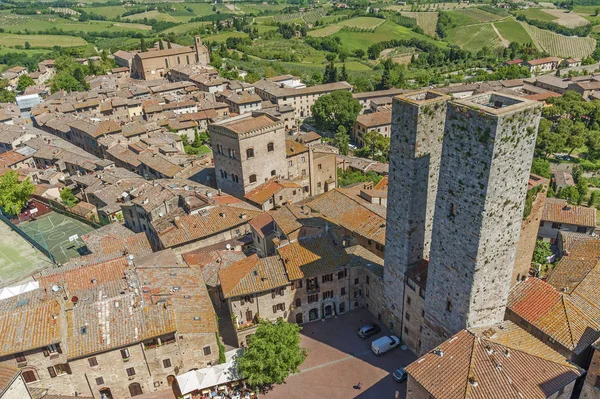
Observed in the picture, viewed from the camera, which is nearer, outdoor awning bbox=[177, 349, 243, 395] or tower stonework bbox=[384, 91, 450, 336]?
tower stonework bbox=[384, 91, 450, 336]

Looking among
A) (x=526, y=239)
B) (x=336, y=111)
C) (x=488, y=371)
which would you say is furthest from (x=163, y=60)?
(x=488, y=371)

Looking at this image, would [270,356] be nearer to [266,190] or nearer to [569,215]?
[266,190]

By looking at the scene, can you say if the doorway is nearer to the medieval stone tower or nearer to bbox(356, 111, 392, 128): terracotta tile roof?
bbox(356, 111, 392, 128): terracotta tile roof

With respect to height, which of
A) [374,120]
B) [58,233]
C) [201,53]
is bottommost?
[58,233]

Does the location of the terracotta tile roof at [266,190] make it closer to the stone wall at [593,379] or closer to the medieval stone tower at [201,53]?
the stone wall at [593,379]

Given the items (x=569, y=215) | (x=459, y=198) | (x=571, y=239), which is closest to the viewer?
(x=459, y=198)

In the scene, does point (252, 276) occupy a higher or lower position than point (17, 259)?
higher

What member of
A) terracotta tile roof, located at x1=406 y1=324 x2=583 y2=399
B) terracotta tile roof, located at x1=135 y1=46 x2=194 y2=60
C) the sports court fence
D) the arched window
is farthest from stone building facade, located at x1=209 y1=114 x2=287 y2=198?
terracotta tile roof, located at x1=135 y1=46 x2=194 y2=60

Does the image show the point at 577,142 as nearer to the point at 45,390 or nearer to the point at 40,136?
the point at 45,390
